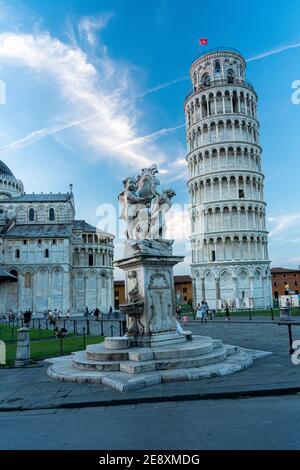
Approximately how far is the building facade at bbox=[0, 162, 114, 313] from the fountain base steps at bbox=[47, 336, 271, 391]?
158ft

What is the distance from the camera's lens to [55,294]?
57.7 metres

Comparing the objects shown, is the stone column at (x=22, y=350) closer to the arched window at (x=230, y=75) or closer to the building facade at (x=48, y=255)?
the building facade at (x=48, y=255)

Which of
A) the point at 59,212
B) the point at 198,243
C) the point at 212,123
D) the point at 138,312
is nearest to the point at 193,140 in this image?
the point at 212,123

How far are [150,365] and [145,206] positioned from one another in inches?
194

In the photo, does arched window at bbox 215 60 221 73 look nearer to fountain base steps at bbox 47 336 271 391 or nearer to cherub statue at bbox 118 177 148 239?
cherub statue at bbox 118 177 148 239

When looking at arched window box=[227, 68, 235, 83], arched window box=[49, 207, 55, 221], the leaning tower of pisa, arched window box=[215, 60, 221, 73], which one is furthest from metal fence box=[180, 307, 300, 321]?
arched window box=[215, 60, 221, 73]

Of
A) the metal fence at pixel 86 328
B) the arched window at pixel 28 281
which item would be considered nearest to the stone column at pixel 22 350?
the metal fence at pixel 86 328

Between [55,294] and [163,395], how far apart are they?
54.2 metres

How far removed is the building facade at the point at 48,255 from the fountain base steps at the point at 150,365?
4817 cm

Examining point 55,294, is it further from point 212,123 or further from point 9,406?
point 9,406

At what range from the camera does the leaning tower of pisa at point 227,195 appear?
5056cm

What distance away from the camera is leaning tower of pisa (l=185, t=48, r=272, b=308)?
1991 inches

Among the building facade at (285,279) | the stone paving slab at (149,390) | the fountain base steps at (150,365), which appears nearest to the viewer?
the stone paving slab at (149,390)

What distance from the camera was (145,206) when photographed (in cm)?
1093
